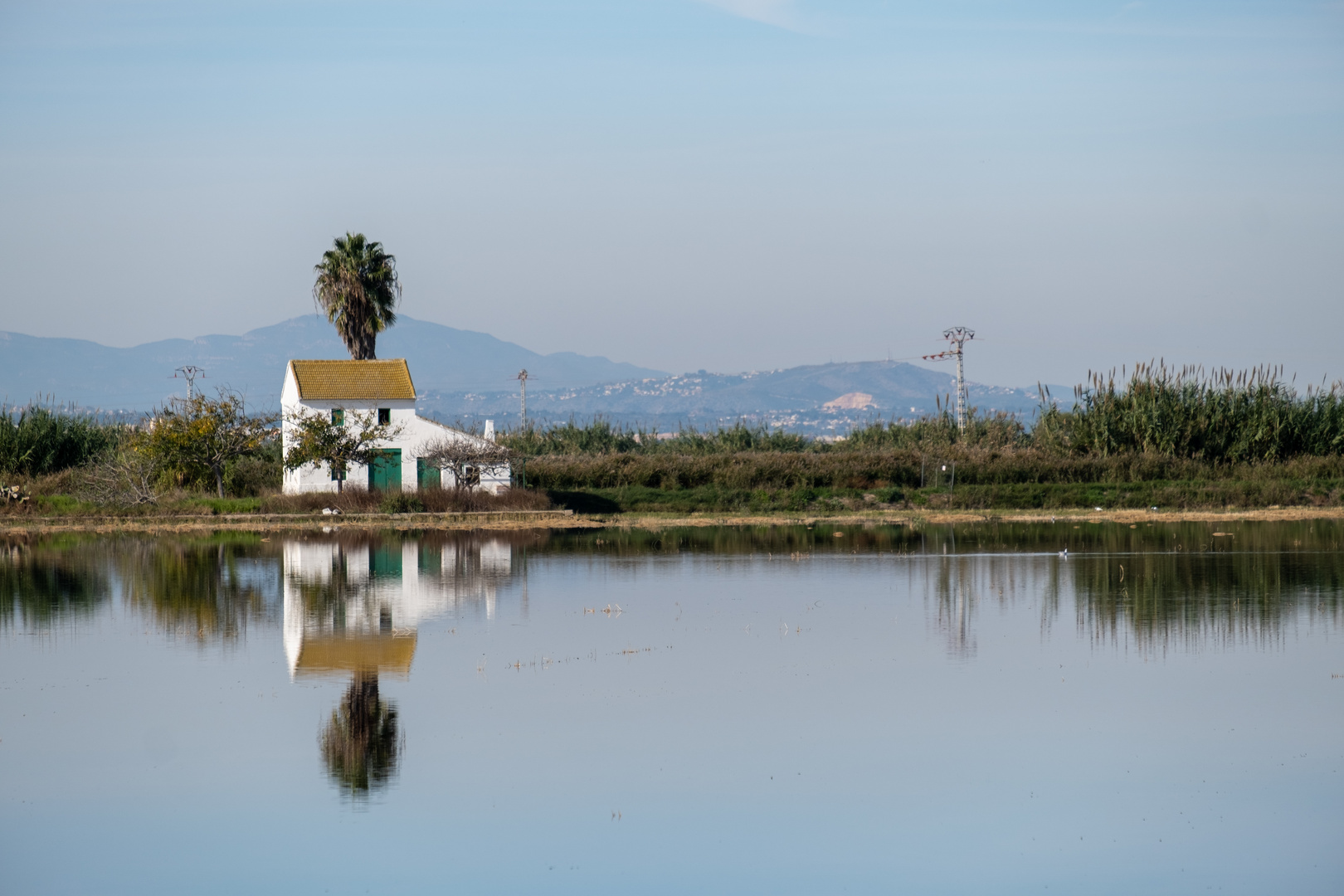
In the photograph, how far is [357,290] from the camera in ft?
182

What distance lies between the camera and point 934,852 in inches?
347

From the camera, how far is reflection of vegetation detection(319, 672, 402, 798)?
10453 millimetres

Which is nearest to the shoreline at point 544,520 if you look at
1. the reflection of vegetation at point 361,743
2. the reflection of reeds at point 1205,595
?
the reflection of reeds at point 1205,595

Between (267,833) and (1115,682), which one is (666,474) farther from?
(267,833)

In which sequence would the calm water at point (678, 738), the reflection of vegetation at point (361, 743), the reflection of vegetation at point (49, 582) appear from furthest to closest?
the reflection of vegetation at point (49, 582) → the reflection of vegetation at point (361, 743) → the calm water at point (678, 738)

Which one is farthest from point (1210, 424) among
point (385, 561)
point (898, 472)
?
point (385, 561)

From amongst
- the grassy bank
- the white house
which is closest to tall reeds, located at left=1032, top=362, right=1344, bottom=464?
the grassy bank

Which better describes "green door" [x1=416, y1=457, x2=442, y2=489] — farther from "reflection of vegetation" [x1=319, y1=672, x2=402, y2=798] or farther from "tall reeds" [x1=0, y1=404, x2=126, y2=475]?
"reflection of vegetation" [x1=319, y1=672, x2=402, y2=798]

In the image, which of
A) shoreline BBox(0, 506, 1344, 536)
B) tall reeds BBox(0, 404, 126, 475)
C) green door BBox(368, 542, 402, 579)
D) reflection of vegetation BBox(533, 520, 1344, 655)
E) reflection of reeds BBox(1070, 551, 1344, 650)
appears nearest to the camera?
reflection of reeds BBox(1070, 551, 1344, 650)

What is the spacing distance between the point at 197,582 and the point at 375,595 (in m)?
3.97

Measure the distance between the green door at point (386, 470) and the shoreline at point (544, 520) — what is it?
457cm

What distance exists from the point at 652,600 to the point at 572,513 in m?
20.3

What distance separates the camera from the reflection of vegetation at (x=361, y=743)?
34.3 feet

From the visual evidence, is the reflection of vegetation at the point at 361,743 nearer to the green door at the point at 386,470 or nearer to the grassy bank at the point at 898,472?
the grassy bank at the point at 898,472
